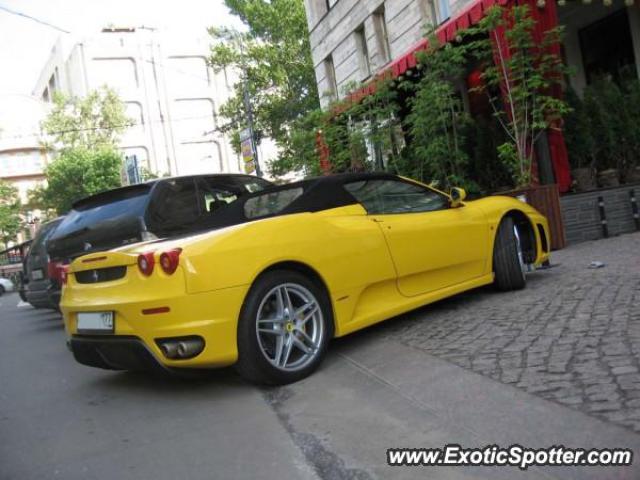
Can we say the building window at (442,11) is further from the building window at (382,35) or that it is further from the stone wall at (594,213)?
the stone wall at (594,213)

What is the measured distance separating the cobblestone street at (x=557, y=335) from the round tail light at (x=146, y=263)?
78.0 inches

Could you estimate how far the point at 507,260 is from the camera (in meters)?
5.76

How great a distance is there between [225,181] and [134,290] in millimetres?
3482

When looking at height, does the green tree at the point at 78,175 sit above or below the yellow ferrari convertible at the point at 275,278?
above

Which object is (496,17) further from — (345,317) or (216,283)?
(216,283)

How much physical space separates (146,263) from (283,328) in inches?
39.1

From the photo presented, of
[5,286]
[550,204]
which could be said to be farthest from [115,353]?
[5,286]

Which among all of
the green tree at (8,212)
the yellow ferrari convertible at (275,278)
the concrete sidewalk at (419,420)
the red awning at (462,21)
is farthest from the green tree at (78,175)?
the concrete sidewalk at (419,420)

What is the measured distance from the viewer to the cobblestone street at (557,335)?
301 centimetres

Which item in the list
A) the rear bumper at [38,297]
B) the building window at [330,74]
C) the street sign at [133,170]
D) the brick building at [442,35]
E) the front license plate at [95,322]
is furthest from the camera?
the street sign at [133,170]

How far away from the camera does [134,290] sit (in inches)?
149

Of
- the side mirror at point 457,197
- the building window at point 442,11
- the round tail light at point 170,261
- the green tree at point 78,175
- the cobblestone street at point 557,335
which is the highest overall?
the green tree at point 78,175

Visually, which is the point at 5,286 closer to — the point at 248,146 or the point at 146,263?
the point at 248,146

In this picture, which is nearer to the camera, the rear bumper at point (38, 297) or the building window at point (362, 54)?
the rear bumper at point (38, 297)
